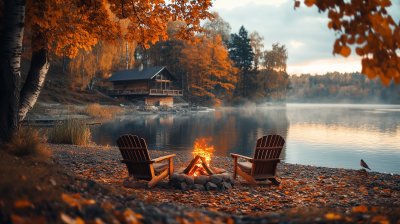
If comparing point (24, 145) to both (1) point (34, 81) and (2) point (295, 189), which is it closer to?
(1) point (34, 81)

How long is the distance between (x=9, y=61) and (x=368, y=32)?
5.94 metres

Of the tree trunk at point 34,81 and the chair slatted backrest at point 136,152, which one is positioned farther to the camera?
the tree trunk at point 34,81

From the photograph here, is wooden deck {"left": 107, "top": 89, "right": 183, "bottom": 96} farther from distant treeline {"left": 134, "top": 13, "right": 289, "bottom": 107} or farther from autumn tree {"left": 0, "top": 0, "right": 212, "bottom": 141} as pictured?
autumn tree {"left": 0, "top": 0, "right": 212, "bottom": 141}

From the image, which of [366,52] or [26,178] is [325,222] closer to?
[366,52]

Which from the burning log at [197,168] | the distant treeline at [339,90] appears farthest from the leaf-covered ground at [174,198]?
the distant treeline at [339,90]

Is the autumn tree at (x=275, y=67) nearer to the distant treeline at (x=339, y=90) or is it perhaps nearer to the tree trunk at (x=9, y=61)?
the tree trunk at (x=9, y=61)

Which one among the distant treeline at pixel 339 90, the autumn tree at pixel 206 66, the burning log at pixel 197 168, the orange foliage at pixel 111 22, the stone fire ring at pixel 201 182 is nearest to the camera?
the stone fire ring at pixel 201 182

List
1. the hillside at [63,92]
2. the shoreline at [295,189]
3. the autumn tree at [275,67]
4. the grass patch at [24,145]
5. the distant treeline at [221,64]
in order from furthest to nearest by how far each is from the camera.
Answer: the autumn tree at [275,67], the distant treeline at [221,64], the hillside at [63,92], the grass patch at [24,145], the shoreline at [295,189]

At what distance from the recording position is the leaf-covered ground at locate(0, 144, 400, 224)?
80.7 inches

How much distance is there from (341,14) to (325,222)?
1705 mm

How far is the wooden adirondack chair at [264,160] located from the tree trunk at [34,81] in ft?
16.8

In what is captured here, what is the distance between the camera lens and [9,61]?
526 centimetres

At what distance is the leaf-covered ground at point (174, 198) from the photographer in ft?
6.73

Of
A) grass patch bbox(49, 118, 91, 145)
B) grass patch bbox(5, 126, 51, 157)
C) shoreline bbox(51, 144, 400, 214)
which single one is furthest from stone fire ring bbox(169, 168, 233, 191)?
grass patch bbox(49, 118, 91, 145)
